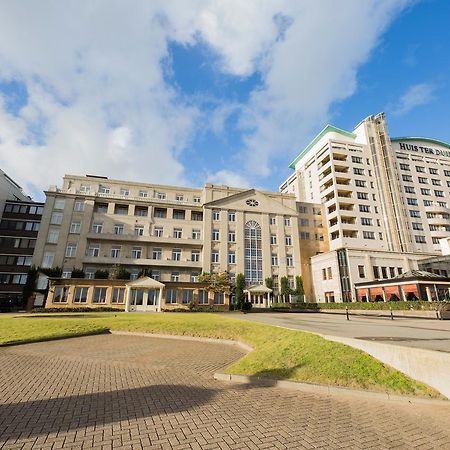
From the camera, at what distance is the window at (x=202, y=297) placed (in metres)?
43.7

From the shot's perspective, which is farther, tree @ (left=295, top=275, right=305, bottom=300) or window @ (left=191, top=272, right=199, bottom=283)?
window @ (left=191, top=272, right=199, bottom=283)

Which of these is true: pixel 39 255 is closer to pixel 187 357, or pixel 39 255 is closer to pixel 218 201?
pixel 218 201

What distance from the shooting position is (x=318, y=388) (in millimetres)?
7480

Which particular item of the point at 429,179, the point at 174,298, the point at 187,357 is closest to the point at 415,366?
the point at 187,357

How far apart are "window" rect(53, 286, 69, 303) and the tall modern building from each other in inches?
1726

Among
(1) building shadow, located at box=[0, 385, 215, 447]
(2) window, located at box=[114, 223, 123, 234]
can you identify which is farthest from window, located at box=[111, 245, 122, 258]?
(1) building shadow, located at box=[0, 385, 215, 447]

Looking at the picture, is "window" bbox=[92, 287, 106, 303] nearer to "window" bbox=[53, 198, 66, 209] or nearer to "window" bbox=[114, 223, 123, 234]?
"window" bbox=[114, 223, 123, 234]

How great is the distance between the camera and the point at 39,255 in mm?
45719

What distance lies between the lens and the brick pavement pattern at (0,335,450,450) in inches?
188

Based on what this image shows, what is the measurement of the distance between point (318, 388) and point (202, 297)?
124ft

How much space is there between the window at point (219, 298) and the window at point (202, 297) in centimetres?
146

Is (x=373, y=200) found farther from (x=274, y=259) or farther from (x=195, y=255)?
(x=195, y=255)

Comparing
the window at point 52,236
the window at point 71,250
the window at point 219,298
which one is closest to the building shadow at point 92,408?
the window at point 219,298

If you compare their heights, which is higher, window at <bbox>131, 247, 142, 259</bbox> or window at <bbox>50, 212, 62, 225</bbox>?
window at <bbox>50, 212, 62, 225</bbox>
